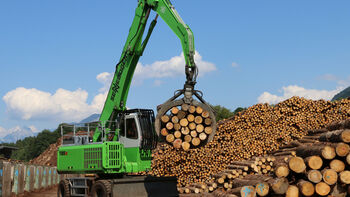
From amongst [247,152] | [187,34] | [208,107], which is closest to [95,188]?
[208,107]

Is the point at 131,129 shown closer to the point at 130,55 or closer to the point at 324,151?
the point at 130,55

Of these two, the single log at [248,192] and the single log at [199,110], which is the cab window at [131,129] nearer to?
the single log at [199,110]

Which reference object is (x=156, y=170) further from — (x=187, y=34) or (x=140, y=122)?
(x=187, y=34)

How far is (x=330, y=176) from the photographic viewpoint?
9.28 m

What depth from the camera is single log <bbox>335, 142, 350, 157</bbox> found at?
9.59 metres

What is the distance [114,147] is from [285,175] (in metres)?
5.37

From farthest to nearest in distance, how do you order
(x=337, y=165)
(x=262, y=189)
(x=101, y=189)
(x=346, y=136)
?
(x=101, y=189)
(x=346, y=136)
(x=262, y=189)
(x=337, y=165)

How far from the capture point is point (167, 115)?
1002 cm

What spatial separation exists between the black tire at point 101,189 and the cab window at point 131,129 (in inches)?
67.2

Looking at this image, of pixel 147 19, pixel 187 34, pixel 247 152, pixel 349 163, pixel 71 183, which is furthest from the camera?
pixel 247 152

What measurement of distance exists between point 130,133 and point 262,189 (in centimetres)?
480

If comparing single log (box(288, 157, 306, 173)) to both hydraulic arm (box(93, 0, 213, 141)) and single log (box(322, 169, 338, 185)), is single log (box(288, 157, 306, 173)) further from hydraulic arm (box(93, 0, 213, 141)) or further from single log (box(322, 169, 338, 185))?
hydraulic arm (box(93, 0, 213, 141))

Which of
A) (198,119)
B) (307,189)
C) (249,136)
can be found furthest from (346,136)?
(249,136)

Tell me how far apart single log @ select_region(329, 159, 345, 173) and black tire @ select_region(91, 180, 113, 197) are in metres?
6.24
